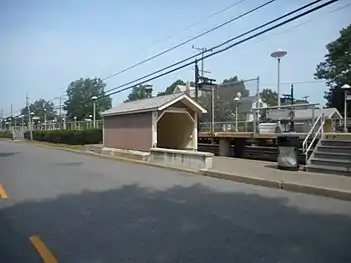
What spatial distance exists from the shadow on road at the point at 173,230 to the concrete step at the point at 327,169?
15.5 ft

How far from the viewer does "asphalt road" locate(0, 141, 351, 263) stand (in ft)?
17.7

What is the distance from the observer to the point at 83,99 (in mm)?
108062

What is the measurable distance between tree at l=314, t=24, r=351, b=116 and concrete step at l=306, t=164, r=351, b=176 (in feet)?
127

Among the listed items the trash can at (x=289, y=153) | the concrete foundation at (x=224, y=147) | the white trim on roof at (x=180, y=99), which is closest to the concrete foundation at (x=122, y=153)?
the white trim on roof at (x=180, y=99)

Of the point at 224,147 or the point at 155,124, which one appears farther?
the point at 224,147

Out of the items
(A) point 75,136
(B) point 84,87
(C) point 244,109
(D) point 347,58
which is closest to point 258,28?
(C) point 244,109

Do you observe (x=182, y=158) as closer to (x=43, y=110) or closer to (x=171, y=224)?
(x=171, y=224)

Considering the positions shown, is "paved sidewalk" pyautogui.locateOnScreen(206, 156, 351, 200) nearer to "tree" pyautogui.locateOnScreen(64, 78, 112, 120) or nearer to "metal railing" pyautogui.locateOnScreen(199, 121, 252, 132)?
"metal railing" pyautogui.locateOnScreen(199, 121, 252, 132)

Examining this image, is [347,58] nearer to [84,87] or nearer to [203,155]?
[203,155]

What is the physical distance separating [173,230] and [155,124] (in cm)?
1474

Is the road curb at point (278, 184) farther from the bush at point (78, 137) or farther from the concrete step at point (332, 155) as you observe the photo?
the bush at point (78, 137)

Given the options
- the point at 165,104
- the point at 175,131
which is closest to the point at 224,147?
the point at 175,131

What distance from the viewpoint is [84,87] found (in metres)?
113

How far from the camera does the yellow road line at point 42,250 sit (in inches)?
204
